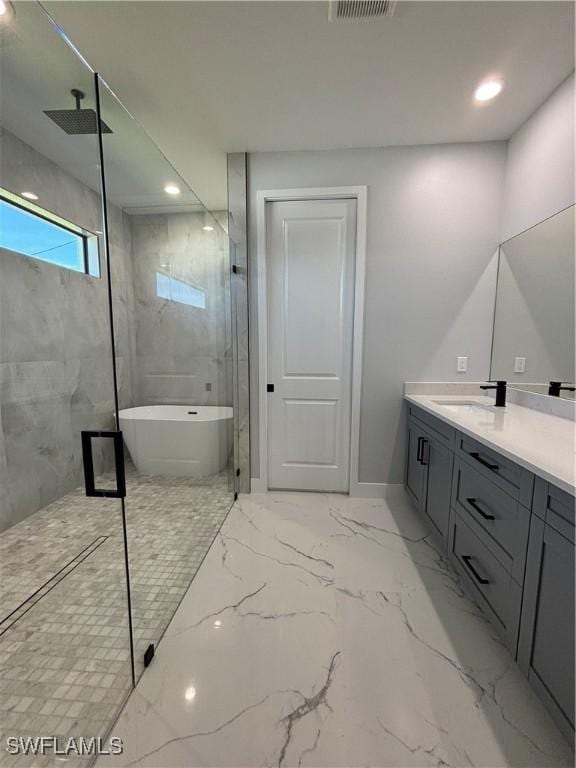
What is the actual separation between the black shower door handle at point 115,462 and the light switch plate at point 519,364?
2.38 meters

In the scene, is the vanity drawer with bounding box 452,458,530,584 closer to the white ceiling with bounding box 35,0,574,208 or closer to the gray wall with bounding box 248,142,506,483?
the gray wall with bounding box 248,142,506,483

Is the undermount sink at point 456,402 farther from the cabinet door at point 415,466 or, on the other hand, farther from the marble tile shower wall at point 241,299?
the marble tile shower wall at point 241,299

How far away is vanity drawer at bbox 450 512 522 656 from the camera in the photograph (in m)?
1.18

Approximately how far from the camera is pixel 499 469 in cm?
129

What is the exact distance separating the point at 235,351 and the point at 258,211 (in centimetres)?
109

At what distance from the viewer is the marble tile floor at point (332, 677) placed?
3.23ft

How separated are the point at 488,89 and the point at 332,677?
2.95 meters

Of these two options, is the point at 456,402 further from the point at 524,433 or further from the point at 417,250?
the point at 417,250

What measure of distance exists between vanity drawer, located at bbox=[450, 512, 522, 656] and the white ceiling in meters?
2.29

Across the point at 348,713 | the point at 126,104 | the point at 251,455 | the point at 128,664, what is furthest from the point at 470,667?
the point at 126,104

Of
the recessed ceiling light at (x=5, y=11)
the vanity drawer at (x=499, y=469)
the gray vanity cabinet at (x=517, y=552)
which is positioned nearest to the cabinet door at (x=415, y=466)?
the gray vanity cabinet at (x=517, y=552)

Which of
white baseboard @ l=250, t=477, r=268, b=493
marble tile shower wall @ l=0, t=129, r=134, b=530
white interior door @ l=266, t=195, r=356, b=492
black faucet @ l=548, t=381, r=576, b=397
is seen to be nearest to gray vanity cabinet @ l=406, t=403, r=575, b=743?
black faucet @ l=548, t=381, r=576, b=397

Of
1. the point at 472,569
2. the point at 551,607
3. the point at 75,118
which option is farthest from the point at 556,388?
the point at 75,118

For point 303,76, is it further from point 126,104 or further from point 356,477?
point 356,477
